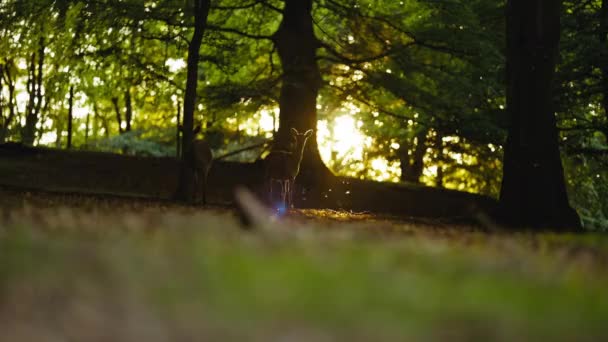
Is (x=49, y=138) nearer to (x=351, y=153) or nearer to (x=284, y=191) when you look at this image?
(x=351, y=153)

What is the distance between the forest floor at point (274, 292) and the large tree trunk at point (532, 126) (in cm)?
880

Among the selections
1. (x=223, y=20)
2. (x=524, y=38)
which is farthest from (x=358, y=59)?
(x=524, y=38)

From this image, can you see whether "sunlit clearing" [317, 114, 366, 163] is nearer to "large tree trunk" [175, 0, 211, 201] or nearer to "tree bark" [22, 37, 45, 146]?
"tree bark" [22, 37, 45, 146]

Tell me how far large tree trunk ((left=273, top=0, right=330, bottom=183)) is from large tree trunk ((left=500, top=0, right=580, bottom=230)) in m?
8.02

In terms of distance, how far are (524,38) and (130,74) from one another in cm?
1140

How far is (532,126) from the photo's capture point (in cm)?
1477

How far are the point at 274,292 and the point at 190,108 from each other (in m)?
15.0

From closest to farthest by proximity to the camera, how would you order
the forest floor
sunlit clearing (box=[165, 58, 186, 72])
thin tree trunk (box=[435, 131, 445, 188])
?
the forest floor, sunlit clearing (box=[165, 58, 186, 72]), thin tree trunk (box=[435, 131, 445, 188])

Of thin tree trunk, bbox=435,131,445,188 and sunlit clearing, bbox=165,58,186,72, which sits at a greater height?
sunlit clearing, bbox=165,58,186,72

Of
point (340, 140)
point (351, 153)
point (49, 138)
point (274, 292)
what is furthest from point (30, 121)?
point (274, 292)

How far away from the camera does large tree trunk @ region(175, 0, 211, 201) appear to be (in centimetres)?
1816

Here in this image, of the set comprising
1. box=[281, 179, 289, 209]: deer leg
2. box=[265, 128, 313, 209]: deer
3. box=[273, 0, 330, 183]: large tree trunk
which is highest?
box=[273, 0, 330, 183]: large tree trunk

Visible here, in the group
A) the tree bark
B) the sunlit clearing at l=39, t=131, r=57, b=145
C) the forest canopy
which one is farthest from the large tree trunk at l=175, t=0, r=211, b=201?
the sunlit clearing at l=39, t=131, r=57, b=145

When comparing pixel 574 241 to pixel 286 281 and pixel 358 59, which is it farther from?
pixel 358 59
